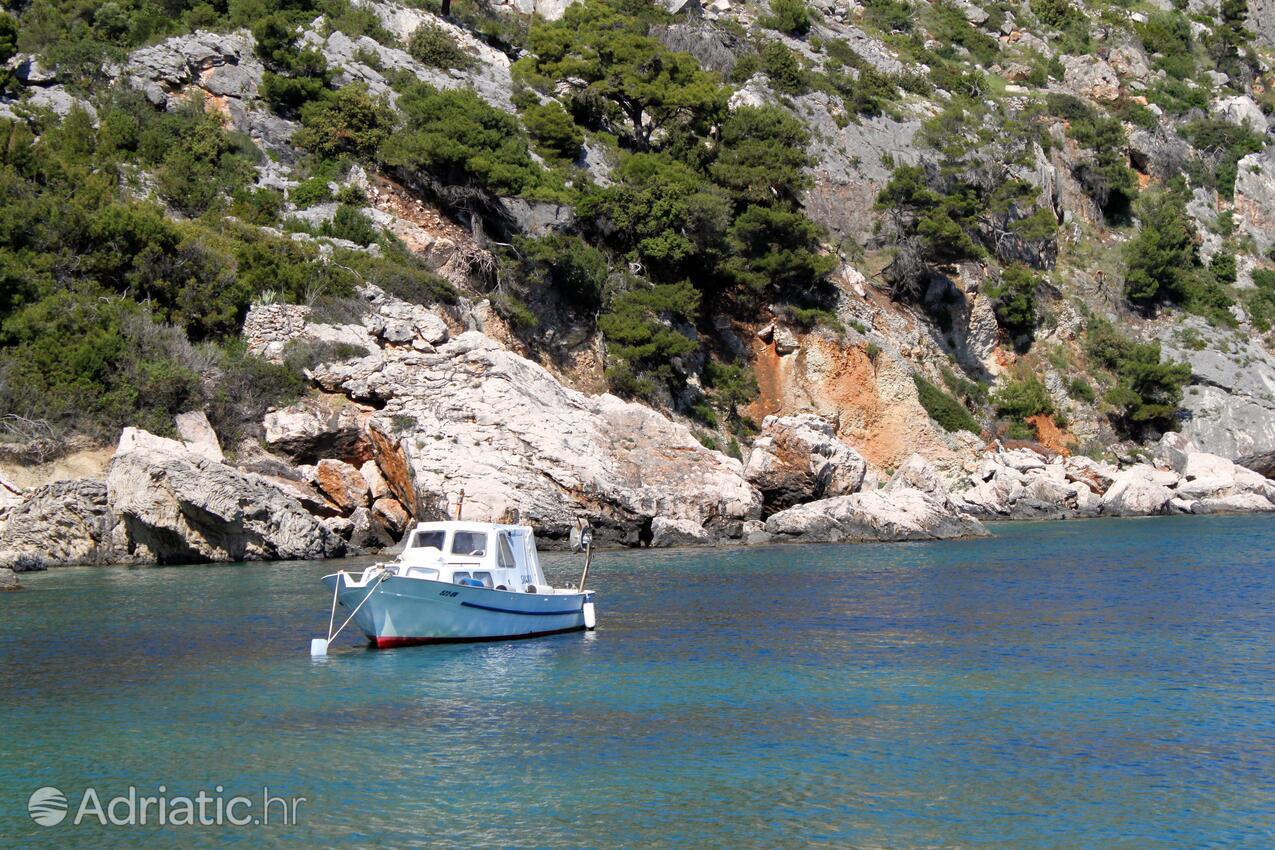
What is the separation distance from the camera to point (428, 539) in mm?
20219

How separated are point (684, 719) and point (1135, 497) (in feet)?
120

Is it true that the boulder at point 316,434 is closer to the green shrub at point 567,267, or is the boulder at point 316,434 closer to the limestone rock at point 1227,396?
the green shrub at point 567,267

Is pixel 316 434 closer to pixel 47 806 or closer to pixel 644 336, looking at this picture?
pixel 644 336

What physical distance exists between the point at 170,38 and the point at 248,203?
42.5 feet

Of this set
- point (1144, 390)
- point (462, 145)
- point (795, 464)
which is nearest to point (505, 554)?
point (795, 464)

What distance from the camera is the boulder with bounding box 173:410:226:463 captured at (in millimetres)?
31409

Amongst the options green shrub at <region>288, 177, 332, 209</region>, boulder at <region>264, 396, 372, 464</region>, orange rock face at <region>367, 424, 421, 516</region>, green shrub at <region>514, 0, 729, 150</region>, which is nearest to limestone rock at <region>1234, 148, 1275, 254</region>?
green shrub at <region>514, 0, 729, 150</region>

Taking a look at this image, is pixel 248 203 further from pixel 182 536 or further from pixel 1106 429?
pixel 1106 429

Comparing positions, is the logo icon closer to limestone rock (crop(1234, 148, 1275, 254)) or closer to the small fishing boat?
the small fishing boat

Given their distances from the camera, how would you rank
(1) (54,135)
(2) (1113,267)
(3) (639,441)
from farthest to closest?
(2) (1113,267) → (1) (54,135) → (3) (639,441)

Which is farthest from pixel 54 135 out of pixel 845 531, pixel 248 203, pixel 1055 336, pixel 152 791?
pixel 1055 336

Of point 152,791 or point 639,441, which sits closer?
point 152,791

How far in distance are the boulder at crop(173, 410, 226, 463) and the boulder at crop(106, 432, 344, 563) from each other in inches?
84.8

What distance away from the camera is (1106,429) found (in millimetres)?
55594
